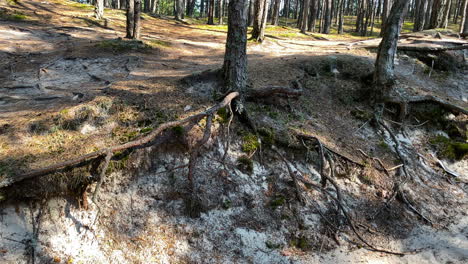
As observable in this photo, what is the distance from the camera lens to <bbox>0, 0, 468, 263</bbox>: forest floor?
13.8 feet

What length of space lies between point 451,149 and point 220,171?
6153mm

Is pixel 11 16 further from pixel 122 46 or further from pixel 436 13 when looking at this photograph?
pixel 436 13

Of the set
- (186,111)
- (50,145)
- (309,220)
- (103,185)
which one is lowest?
(309,220)

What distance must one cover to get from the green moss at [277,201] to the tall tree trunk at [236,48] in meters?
2.31

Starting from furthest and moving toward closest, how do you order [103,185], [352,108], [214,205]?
[352,108] < [214,205] < [103,185]

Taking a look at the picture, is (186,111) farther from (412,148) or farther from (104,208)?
(412,148)

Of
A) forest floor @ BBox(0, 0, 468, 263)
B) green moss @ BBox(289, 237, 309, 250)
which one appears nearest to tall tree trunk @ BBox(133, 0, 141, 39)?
forest floor @ BBox(0, 0, 468, 263)

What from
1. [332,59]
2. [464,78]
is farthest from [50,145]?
[464,78]

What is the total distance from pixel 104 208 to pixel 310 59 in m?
7.34

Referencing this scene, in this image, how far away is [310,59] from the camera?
9141 mm

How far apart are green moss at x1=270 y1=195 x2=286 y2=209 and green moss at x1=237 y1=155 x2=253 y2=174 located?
674mm

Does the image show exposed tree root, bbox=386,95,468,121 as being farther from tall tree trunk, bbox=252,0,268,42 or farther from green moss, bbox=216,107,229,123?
tall tree trunk, bbox=252,0,268,42

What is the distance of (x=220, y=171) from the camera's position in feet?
17.2

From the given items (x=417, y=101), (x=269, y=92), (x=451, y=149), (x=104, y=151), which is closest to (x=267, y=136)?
(x=269, y=92)
